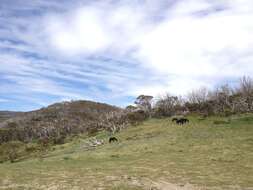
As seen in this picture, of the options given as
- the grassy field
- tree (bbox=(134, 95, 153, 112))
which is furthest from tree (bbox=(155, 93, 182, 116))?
the grassy field

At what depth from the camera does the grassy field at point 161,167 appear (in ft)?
59.5

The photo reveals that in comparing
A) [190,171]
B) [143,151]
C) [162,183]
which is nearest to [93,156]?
[143,151]

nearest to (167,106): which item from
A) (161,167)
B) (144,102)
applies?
(144,102)

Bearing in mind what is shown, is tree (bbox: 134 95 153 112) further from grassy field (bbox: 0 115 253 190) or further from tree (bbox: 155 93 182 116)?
grassy field (bbox: 0 115 253 190)

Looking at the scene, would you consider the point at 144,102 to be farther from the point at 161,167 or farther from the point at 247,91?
the point at 161,167

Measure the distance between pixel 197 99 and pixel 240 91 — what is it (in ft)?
32.0

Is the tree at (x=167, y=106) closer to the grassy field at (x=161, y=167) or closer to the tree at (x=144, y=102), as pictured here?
the tree at (x=144, y=102)

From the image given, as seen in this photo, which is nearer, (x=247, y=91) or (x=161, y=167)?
(x=161, y=167)

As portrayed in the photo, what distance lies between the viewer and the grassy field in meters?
18.1

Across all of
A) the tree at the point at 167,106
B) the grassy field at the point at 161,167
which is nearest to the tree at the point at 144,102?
the tree at the point at 167,106

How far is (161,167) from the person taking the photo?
A: 78.0ft

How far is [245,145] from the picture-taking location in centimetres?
3117

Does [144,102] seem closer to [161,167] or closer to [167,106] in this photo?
[167,106]

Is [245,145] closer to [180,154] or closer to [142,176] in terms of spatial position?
[180,154]
